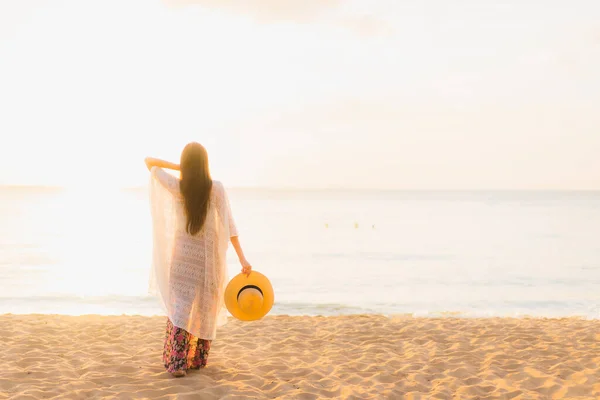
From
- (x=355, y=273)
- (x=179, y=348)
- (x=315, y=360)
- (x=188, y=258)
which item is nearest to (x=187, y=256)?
(x=188, y=258)

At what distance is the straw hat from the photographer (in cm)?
536

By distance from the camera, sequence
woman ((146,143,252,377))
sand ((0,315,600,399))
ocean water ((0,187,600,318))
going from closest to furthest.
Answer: sand ((0,315,600,399)) → woman ((146,143,252,377)) → ocean water ((0,187,600,318))

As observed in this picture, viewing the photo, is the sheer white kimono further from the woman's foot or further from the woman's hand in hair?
the woman's foot

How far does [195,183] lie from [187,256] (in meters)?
0.74

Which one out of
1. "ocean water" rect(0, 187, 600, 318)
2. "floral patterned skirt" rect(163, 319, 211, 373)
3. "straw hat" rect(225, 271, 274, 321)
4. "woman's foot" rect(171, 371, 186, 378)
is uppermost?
"straw hat" rect(225, 271, 274, 321)

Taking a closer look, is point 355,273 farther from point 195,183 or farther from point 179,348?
point 195,183

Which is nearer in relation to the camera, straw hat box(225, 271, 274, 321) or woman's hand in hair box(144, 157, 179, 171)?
straw hat box(225, 271, 274, 321)

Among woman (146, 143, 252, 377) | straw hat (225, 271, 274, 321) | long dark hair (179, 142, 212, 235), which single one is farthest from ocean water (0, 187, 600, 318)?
long dark hair (179, 142, 212, 235)

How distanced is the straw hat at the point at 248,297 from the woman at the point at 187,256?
0.11 m

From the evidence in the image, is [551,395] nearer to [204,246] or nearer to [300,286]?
[204,246]

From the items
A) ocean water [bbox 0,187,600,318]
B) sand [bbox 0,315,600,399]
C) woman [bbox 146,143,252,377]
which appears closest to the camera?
sand [bbox 0,315,600,399]

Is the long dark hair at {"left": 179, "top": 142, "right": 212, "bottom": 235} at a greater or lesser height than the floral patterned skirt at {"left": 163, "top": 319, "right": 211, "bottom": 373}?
greater

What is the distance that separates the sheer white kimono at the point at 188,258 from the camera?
18.1ft

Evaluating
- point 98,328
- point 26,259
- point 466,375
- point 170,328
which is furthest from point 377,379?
point 26,259
